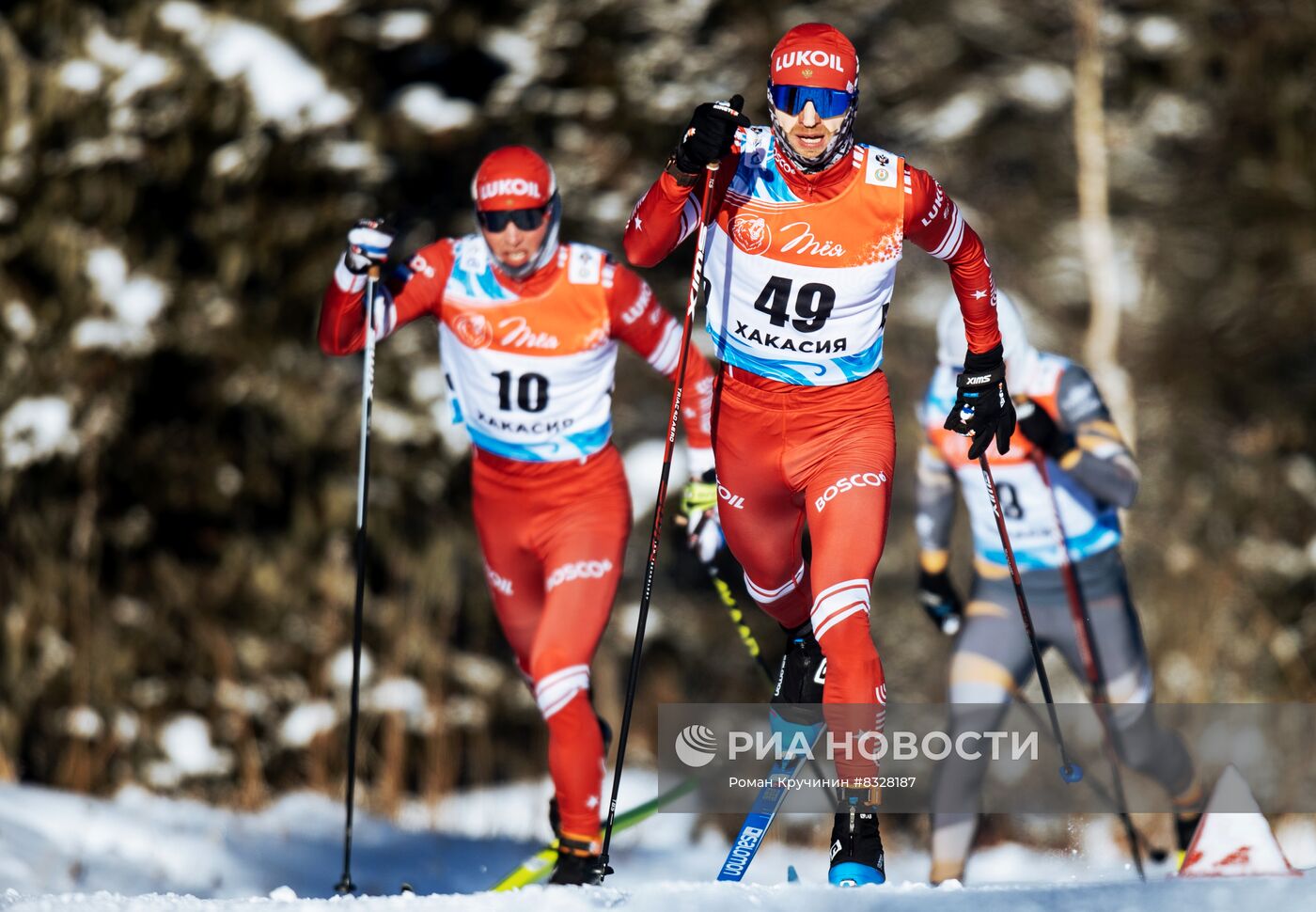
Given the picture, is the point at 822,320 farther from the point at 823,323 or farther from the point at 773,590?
the point at 773,590

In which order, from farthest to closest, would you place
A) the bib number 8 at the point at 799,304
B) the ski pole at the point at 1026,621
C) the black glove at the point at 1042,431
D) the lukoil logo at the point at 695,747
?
the black glove at the point at 1042,431 < the lukoil logo at the point at 695,747 < the ski pole at the point at 1026,621 < the bib number 8 at the point at 799,304

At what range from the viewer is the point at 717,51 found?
1255 cm

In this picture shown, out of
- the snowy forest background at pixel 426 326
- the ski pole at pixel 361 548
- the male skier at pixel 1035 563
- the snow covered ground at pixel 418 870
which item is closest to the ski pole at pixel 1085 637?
the male skier at pixel 1035 563

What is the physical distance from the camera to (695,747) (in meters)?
5.64

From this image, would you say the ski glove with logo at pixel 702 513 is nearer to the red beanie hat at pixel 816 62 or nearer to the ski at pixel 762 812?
the ski at pixel 762 812

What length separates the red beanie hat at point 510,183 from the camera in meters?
5.54

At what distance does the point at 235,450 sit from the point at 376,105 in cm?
332

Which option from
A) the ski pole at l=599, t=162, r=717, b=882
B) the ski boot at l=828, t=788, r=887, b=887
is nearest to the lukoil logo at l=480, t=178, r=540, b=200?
the ski pole at l=599, t=162, r=717, b=882

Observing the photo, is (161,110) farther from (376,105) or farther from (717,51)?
(717,51)

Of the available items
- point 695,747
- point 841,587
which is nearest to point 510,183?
point 841,587

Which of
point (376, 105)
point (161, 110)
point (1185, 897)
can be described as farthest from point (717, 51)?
point (1185, 897)

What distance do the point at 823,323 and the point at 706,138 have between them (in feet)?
2.43

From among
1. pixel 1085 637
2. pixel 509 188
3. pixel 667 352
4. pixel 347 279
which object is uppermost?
A: pixel 509 188

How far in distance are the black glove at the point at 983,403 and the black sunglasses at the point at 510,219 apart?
1.72 m
